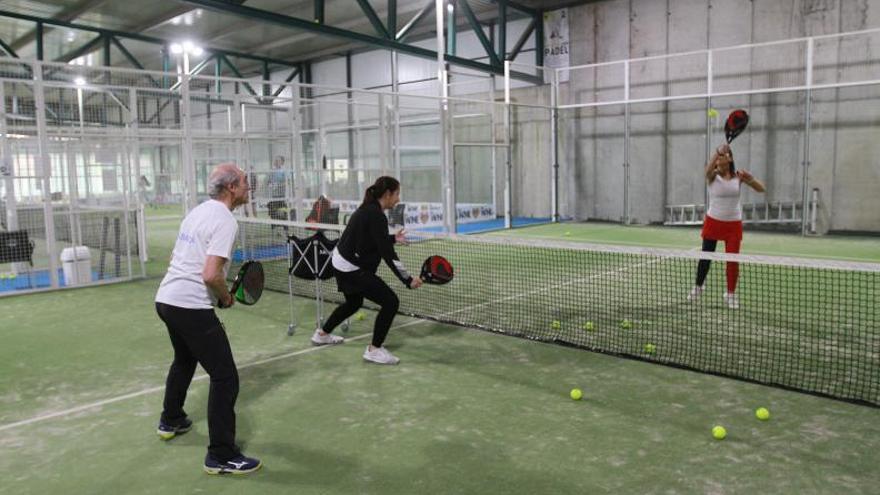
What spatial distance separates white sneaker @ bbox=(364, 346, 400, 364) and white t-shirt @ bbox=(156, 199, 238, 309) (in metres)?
2.30

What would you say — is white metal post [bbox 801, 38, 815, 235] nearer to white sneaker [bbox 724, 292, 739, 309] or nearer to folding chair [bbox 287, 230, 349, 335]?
white sneaker [bbox 724, 292, 739, 309]

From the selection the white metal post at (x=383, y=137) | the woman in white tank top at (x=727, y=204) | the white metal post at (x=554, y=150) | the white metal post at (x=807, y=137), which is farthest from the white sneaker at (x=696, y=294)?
→ the white metal post at (x=554, y=150)

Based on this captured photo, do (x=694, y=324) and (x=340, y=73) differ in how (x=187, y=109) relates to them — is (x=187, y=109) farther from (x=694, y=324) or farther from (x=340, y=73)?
(x=340, y=73)

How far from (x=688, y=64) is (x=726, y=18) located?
1.43m

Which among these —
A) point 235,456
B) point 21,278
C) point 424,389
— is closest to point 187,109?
point 21,278

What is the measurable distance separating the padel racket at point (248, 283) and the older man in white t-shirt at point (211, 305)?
1.78ft

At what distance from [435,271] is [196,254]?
2583 millimetres

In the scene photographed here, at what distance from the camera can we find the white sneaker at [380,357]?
20.2 feet

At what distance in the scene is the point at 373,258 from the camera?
6.23 metres

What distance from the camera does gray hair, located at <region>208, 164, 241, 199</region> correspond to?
4.10 meters

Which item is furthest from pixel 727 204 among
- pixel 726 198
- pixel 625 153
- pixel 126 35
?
pixel 126 35

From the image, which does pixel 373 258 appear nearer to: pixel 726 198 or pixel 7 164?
pixel 726 198

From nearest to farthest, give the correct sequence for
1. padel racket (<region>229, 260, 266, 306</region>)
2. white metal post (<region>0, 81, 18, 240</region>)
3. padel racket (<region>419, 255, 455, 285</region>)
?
padel racket (<region>229, 260, 266, 306</region>) < padel racket (<region>419, 255, 455, 285</region>) < white metal post (<region>0, 81, 18, 240</region>)

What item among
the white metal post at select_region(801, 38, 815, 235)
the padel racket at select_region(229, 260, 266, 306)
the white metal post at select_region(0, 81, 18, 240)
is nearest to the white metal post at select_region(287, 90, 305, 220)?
the white metal post at select_region(0, 81, 18, 240)
